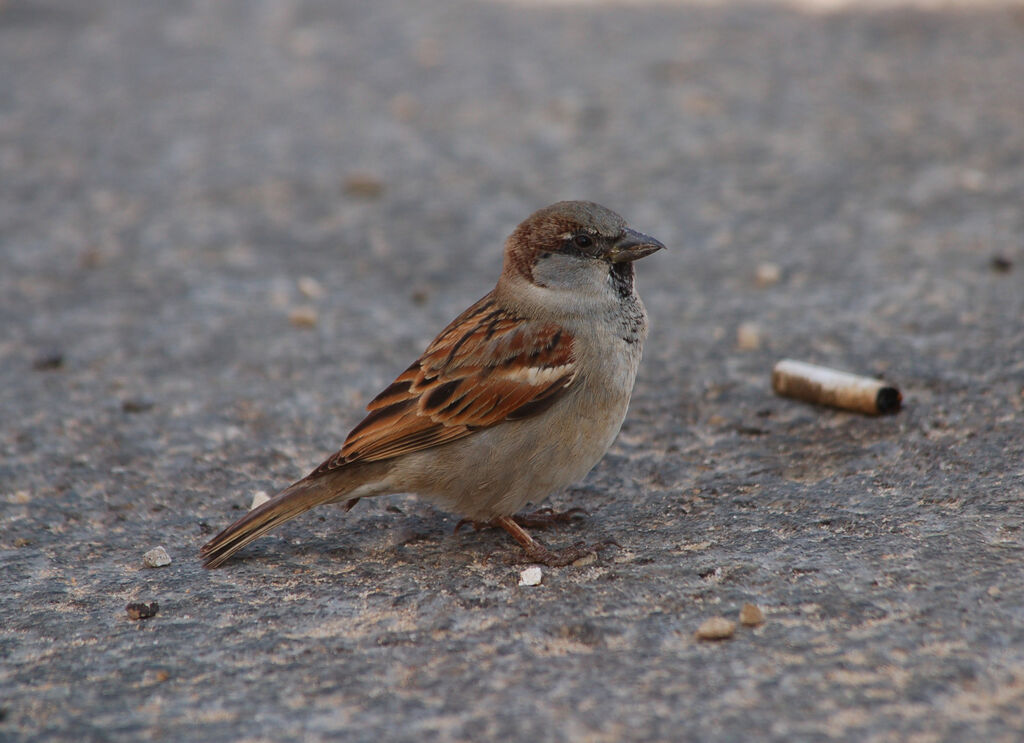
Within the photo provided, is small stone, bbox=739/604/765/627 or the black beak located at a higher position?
the black beak

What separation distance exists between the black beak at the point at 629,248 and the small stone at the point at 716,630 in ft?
4.78

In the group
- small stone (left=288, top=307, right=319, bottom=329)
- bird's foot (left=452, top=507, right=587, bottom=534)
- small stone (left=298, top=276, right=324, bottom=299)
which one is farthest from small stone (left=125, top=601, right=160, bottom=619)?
small stone (left=298, top=276, right=324, bottom=299)

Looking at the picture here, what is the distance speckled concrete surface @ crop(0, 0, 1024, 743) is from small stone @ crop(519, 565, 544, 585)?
92mm

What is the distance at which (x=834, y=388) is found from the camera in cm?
444

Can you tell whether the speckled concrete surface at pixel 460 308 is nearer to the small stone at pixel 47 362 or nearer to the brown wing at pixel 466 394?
the small stone at pixel 47 362

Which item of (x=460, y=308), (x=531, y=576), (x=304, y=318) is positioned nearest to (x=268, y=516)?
(x=531, y=576)

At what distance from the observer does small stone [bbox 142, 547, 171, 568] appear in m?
3.71

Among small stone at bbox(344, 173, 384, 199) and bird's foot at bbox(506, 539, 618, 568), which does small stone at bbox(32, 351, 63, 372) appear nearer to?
small stone at bbox(344, 173, 384, 199)

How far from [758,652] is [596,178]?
4.78 metres

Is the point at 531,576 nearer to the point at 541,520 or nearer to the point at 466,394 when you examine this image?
the point at 541,520

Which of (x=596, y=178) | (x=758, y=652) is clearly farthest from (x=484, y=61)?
(x=758, y=652)

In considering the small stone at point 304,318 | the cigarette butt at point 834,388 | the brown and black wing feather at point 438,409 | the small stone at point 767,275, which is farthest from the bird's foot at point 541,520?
the small stone at point 767,275

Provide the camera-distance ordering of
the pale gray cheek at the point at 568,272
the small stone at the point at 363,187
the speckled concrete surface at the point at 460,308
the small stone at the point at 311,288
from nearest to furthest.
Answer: the speckled concrete surface at the point at 460,308, the pale gray cheek at the point at 568,272, the small stone at the point at 311,288, the small stone at the point at 363,187

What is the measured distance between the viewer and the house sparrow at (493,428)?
368cm
